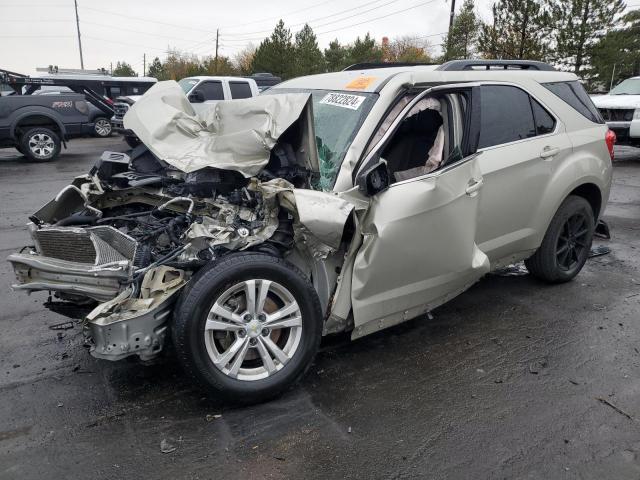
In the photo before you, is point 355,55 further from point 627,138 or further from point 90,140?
point 627,138

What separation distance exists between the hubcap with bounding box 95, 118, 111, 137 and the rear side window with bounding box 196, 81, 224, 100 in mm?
4756

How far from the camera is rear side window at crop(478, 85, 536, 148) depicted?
4020mm

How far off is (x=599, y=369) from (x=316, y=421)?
2011mm

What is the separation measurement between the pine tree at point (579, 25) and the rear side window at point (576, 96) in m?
25.6

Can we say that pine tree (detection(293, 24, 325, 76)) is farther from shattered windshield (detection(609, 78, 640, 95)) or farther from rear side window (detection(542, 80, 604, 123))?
rear side window (detection(542, 80, 604, 123))

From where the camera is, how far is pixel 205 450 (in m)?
2.80

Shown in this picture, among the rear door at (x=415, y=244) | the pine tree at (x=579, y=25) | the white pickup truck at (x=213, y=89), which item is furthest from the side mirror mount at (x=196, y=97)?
the pine tree at (x=579, y=25)

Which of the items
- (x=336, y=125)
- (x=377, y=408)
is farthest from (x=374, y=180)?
(x=377, y=408)

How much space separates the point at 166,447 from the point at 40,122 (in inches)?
500

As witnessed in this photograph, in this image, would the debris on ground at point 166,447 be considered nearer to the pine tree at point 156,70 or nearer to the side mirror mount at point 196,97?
the side mirror mount at point 196,97

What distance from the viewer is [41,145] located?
13422 millimetres

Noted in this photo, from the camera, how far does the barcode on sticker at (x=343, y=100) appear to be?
3680 mm

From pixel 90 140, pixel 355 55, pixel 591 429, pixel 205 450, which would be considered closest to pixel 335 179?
pixel 205 450

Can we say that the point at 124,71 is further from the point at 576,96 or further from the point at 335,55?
the point at 576,96
